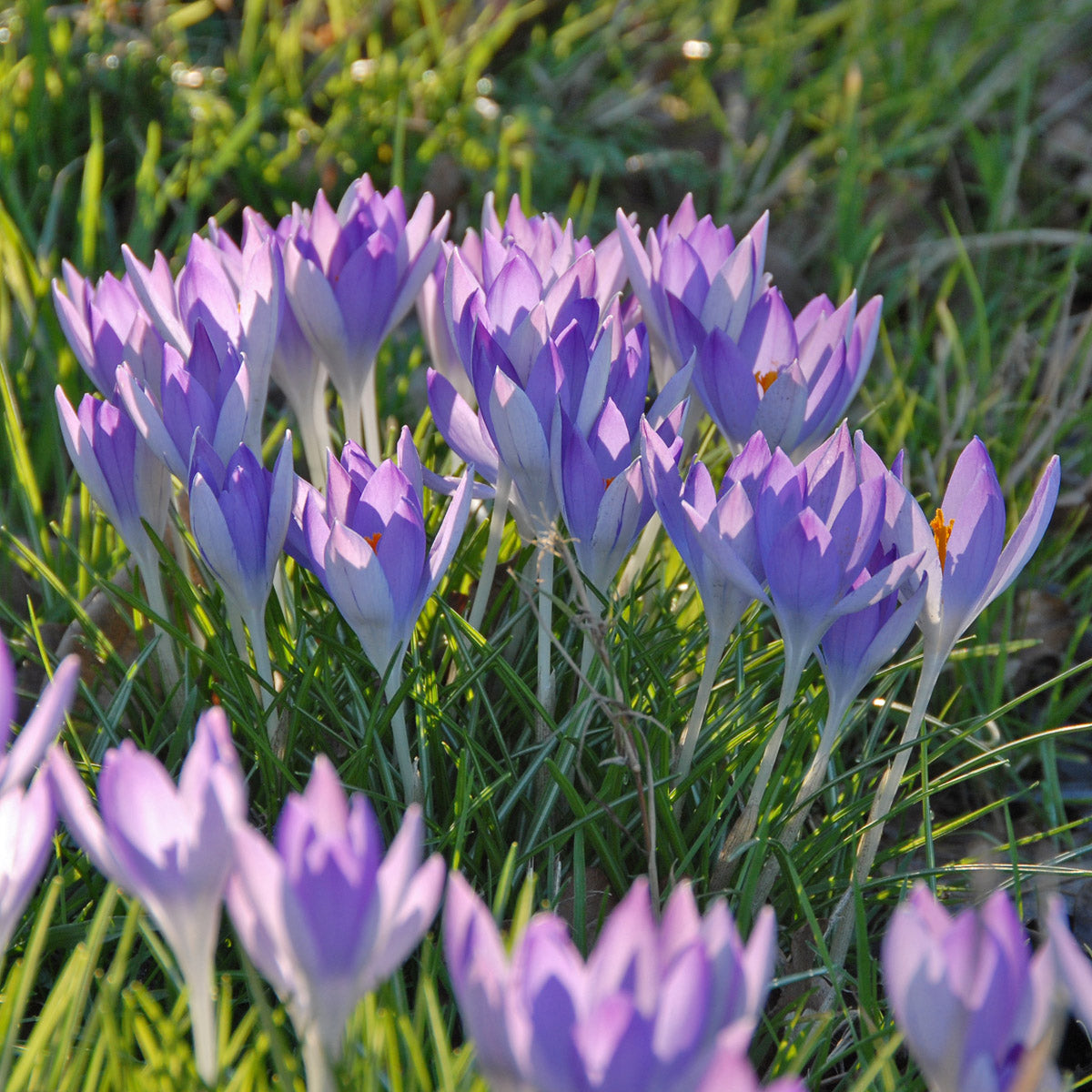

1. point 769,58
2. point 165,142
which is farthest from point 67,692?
point 769,58

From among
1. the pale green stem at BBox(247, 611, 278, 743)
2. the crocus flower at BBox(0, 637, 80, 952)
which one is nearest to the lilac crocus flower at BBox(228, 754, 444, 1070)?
the crocus flower at BBox(0, 637, 80, 952)

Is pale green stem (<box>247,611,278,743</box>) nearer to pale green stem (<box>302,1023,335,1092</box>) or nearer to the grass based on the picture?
the grass

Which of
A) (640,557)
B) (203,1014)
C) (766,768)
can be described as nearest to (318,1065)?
(203,1014)

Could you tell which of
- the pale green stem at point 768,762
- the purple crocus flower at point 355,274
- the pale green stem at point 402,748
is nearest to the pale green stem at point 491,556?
the pale green stem at point 402,748

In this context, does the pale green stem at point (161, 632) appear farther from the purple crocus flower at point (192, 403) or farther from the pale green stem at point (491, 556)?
the pale green stem at point (491, 556)

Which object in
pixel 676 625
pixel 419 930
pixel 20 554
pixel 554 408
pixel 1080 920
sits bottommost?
pixel 1080 920

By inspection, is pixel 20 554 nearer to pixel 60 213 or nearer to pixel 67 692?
pixel 67 692
